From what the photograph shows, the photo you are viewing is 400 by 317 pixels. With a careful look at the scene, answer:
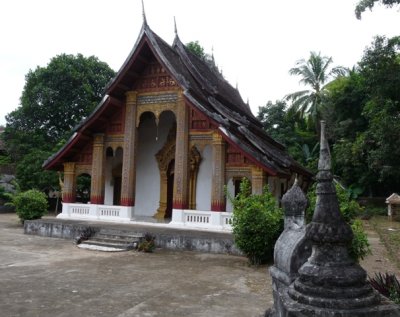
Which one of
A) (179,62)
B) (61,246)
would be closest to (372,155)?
(179,62)

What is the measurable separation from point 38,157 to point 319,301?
72.5 feet

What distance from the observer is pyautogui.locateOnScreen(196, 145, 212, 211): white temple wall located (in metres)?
14.8

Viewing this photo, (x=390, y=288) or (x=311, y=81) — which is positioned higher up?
(x=311, y=81)

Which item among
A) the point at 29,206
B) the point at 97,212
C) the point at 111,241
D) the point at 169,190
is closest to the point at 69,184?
the point at 29,206

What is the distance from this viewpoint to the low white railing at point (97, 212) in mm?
13836

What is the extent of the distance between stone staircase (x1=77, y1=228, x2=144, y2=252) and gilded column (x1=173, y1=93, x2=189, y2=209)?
6.87ft

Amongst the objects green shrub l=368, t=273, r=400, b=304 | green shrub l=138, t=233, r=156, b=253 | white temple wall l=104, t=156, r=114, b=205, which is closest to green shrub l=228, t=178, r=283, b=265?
green shrub l=138, t=233, r=156, b=253

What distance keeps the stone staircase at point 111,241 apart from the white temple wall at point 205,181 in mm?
4107

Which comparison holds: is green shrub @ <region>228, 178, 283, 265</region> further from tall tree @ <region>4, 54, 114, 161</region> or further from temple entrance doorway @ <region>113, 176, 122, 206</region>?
tall tree @ <region>4, 54, 114, 161</region>

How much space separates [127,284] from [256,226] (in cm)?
314

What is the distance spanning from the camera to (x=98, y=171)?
14594 mm

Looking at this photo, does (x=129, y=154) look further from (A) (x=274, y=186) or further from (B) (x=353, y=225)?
(B) (x=353, y=225)

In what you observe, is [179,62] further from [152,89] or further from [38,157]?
[38,157]

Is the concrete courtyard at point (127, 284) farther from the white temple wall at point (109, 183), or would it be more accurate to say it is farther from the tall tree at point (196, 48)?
the tall tree at point (196, 48)
